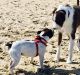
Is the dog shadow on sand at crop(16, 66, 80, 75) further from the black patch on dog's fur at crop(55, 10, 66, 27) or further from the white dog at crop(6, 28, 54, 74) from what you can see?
the black patch on dog's fur at crop(55, 10, 66, 27)

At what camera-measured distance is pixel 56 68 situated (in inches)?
295

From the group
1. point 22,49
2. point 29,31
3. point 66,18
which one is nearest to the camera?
point 22,49

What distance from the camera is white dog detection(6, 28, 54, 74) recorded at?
687cm

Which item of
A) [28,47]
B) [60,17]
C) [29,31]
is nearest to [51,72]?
[28,47]

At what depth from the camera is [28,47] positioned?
7.03 metres

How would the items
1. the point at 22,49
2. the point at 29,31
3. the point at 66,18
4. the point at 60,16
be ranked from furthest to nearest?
the point at 29,31, the point at 66,18, the point at 60,16, the point at 22,49

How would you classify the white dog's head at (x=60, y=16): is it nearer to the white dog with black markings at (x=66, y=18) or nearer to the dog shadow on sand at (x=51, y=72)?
the white dog with black markings at (x=66, y=18)

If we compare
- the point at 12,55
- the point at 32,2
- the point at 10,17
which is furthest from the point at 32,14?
the point at 12,55

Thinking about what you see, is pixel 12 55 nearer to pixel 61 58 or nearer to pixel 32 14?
pixel 61 58

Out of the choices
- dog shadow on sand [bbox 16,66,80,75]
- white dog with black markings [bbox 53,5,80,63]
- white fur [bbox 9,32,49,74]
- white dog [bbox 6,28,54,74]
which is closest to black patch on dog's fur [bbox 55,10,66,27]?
white dog with black markings [bbox 53,5,80,63]

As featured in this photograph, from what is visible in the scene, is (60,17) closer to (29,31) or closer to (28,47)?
(28,47)

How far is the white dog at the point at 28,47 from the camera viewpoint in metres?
6.87

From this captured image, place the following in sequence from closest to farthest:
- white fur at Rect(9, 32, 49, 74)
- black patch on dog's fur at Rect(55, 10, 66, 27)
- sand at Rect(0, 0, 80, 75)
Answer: white fur at Rect(9, 32, 49, 74) → black patch on dog's fur at Rect(55, 10, 66, 27) → sand at Rect(0, 0, 80, 75)

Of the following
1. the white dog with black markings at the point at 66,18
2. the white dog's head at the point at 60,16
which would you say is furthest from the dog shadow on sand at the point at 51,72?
the white dog's head at the point at 60,16
